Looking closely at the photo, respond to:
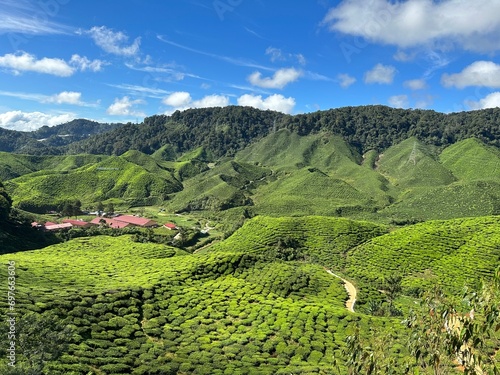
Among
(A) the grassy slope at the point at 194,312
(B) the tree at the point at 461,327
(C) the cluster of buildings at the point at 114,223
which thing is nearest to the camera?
(B) the tree at the point at 461,327

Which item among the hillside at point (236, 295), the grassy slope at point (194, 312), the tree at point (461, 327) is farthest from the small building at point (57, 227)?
the tree at point (461, 327)

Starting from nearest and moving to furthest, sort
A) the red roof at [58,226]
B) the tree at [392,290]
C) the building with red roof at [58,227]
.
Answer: the tree at [392,290], the building with red roof at [58,227], the red roof at [58,226]

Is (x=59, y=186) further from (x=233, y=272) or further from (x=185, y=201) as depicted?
(x=233, y=272)

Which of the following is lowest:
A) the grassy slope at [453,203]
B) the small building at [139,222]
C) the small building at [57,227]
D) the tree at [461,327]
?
the small building at [57,227]

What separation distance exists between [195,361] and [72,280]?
87.9 feet

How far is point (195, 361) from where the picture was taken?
33344mm

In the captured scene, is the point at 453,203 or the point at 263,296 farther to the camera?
the point at 453,203

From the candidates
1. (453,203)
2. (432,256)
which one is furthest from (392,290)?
(453,203)

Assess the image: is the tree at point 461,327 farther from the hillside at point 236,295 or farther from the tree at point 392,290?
the tree at point 392,290

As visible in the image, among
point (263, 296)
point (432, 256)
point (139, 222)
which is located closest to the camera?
point (263, 296)

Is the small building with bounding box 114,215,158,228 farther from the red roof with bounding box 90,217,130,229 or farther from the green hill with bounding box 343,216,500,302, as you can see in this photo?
the green hill with bounding box 343,216,500,302

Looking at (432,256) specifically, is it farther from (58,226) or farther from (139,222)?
(58,226)

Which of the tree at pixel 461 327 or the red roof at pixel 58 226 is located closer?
the tree at pixel 461 327

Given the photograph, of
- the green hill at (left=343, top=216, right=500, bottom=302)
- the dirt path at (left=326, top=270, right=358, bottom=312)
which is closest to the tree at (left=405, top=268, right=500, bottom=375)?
the dirt path at (left=326, top=270, right=358, bottom=312)
